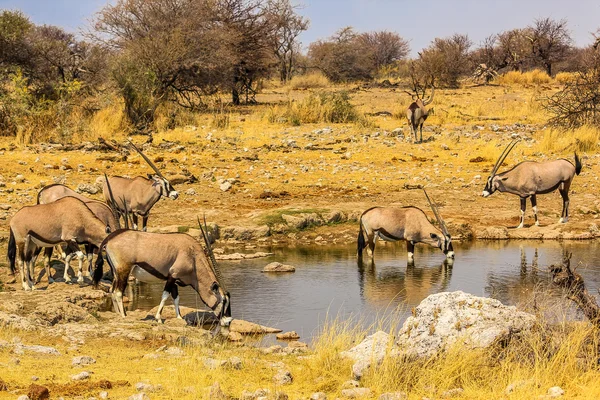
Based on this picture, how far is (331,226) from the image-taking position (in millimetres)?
15180

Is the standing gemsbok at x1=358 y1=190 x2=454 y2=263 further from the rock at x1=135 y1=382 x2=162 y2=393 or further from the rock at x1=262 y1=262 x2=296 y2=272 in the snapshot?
the rock at x1=135 y1=382 x2=162 y2=393

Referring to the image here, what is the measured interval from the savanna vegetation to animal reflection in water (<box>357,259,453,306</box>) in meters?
1.72

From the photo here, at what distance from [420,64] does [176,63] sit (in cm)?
1520

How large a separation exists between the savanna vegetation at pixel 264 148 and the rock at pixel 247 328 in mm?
876

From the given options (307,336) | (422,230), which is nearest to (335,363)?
(307,336)

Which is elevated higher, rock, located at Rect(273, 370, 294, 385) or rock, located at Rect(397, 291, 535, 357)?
rock, located at Rect(397, 291, 535, 357)

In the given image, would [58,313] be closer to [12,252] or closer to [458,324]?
[12,252]

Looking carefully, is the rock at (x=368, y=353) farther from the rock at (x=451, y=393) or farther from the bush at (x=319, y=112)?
the bush at (x=319, y=112)

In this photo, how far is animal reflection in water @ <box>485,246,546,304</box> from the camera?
10422mm

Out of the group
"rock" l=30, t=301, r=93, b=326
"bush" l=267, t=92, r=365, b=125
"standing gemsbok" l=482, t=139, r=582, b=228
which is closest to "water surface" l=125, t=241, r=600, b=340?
"rock" l=30, t=301, r=93, b=326

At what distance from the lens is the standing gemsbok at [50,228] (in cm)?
1012

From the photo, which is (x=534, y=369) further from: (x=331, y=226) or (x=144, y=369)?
(x=331, y=226)

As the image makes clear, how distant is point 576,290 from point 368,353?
5.58 feet

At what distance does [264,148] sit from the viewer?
21234mm
